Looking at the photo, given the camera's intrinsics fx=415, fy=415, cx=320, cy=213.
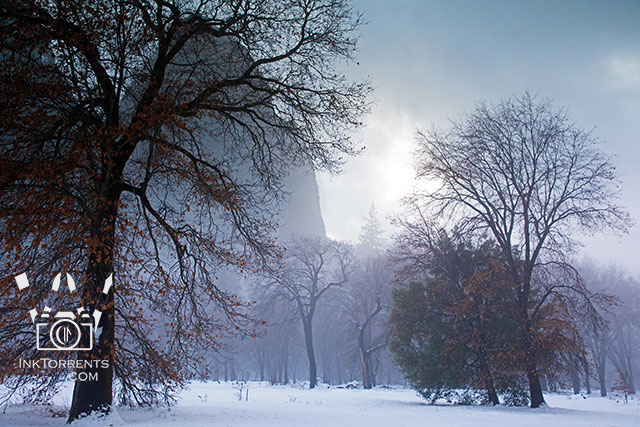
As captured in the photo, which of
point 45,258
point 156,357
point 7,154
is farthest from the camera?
point 156,357

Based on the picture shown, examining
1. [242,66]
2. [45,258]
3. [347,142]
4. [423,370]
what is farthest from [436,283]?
[45,258]

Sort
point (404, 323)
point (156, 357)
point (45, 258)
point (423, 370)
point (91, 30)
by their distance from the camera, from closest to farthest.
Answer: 1. point (91, 30)
2. point (45, 258)
3. point (156, 357)
4. point (423, 370)
5. point (404, 323)

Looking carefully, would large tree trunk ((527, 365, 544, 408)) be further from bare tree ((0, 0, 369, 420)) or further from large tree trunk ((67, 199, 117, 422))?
large tree trunk ((67, 199, 117, 422))

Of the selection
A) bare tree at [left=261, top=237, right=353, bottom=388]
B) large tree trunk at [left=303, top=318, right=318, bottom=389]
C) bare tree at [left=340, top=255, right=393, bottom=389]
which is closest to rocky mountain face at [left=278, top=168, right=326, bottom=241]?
bare tree at [left=261, top=237, right=353, bottom=388]

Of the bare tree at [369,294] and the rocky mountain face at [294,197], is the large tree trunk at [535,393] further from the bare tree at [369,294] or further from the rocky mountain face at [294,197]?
the bare tree at [369,294]

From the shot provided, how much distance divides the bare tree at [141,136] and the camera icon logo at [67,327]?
0.20 meters

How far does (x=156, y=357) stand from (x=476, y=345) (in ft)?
42.7

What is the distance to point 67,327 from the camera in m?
8.73

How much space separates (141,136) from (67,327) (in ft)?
14.2

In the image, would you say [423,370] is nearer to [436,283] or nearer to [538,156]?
[436,283]

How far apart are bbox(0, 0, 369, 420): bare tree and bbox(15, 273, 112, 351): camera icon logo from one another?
0.20 meters

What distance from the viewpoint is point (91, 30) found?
24.9ft

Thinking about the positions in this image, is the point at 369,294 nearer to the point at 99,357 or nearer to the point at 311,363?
the point at 311,363

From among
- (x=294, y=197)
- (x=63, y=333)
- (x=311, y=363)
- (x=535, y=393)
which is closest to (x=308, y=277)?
(x=311, y=363)
